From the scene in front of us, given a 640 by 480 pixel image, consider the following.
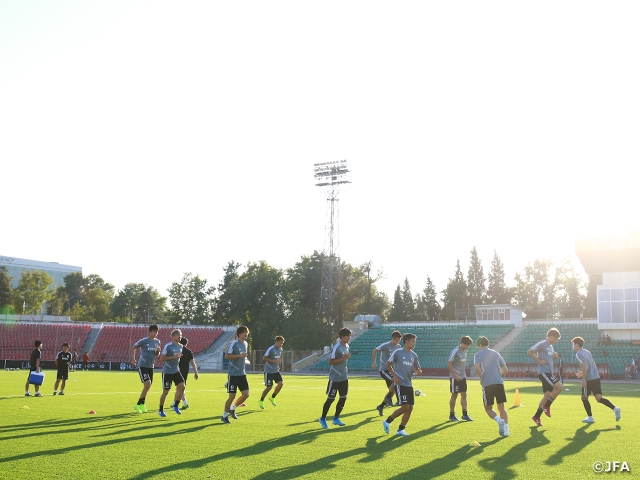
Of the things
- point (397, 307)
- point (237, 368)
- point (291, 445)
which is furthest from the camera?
point (397, 307)

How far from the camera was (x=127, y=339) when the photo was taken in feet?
240

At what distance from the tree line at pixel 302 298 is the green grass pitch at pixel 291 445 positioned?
58.2 m

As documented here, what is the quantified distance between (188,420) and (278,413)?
9.15ft

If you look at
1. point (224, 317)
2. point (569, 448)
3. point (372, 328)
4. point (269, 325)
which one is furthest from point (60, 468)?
point (224, 317)

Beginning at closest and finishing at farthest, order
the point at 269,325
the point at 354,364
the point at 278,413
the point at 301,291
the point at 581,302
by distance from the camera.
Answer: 1. the point at 278,413
2. the point at 354,364
3. the point at 269,325
4. the point at 301,291
5. the point at 581,302

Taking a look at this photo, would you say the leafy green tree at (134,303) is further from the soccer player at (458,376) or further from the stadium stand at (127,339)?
the soccer player at (458,376)

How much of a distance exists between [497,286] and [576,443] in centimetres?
10163

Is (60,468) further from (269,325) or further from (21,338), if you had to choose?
(269,325)

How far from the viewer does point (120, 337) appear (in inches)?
2906

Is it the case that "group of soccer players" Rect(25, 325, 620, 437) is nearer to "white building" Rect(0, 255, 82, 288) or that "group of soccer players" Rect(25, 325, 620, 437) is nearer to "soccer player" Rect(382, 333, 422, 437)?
"soccer player" Rect(382, 333, 422, 437)

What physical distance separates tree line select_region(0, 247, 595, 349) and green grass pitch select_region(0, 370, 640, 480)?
58.2m

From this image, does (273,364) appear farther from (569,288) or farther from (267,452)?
(569,288)

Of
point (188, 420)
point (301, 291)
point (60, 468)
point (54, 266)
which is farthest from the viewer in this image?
point (54, 266)

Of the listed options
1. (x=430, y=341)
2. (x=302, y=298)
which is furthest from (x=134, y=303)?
(x=430, y=341)
